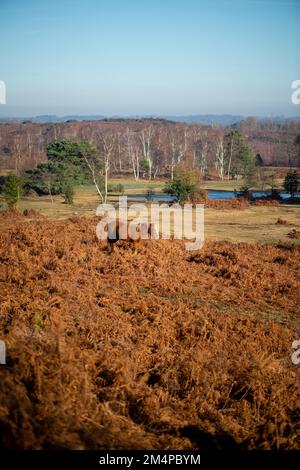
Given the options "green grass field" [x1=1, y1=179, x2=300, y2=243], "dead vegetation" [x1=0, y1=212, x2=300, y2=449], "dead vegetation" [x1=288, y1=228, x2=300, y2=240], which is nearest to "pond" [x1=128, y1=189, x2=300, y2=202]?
"green grass field" [x1=1, y1=179, x2=300, y2=243]

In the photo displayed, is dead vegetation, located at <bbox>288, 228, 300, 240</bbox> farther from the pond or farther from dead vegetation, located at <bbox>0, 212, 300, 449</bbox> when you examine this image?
the pond

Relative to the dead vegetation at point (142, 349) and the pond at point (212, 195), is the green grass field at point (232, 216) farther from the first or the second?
the dead vegetation at point (142, 349)

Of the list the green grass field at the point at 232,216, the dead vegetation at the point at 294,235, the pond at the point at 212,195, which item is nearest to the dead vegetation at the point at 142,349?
the dead vegetation at the point at 294,235

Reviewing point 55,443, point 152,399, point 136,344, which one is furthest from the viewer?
point 136,344

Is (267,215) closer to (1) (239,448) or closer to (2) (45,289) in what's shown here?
(2) (45,289)

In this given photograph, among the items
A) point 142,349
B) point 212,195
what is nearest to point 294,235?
point 142,349

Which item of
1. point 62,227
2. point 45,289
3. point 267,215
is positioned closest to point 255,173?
point 267,215

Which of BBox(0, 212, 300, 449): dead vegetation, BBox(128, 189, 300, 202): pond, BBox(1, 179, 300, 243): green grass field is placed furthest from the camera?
BBox(128, 189, 300, 202): pond

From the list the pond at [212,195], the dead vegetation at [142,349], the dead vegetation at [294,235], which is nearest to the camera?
the dead vegetation at [142,349]
